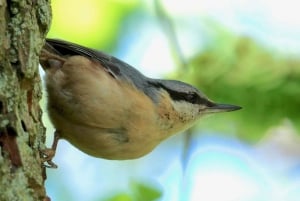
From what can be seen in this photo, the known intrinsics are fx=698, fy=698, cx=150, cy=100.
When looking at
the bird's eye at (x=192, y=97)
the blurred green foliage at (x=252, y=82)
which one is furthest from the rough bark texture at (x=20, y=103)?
the bird's eye at (x=192, y=97)

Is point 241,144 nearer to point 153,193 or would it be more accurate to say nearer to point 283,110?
point 283,110

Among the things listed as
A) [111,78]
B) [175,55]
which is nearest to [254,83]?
[175,55]

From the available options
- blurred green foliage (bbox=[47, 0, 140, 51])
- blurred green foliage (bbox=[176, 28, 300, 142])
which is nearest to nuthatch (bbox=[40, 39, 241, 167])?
blurred green foliage (bbox=[176, 28, 300, 142])

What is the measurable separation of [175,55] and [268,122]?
71cm

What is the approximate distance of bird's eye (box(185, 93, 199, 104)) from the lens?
451 centimetres

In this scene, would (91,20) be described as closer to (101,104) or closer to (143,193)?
(101,104)

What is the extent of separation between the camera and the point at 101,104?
399 cm

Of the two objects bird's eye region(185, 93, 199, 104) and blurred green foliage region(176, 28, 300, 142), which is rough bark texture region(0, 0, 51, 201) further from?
bird's eye region(185, 93, 199, 104)

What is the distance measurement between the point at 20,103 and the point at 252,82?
1.57m

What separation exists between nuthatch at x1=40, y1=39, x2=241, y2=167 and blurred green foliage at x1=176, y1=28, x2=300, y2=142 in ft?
0.33

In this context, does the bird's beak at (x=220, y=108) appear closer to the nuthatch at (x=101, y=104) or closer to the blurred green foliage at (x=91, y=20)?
the nuthatch at (x=101, y=104)

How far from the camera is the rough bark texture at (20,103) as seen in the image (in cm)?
284

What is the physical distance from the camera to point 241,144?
182 inches

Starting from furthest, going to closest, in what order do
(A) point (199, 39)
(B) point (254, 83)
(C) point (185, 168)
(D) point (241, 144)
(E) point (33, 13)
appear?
(A) point (199, 39), (D) point (241, 144), (B) point (254, 83), (C) point (185, 168), (E) point (33, 13)
